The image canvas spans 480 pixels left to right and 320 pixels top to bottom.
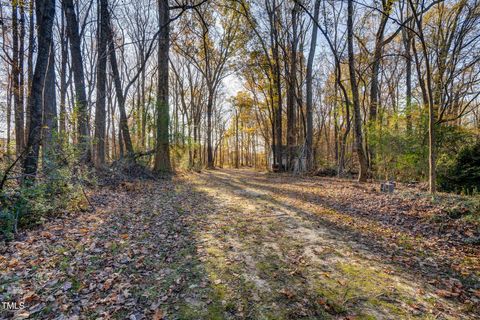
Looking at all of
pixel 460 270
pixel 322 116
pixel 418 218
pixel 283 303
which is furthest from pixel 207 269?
pixel 322 116

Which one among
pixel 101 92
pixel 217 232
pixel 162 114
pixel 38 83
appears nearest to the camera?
pixel 217 232

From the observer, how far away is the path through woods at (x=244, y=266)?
6.86ft

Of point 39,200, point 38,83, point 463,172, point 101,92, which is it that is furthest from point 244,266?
point 101,92

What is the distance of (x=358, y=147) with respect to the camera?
8.47 m

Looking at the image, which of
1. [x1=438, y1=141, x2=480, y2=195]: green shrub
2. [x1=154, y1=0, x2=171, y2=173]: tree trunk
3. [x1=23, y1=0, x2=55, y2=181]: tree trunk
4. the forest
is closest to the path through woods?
the forest

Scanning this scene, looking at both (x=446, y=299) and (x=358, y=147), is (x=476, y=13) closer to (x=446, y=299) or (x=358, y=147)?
(x=358, y=147)

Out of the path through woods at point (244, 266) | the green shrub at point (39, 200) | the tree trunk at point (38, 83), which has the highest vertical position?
the tree trunk at point (38, 83)

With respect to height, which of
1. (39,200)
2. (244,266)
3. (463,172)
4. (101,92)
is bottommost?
(244,266)

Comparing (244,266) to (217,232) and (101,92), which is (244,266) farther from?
(101,92)

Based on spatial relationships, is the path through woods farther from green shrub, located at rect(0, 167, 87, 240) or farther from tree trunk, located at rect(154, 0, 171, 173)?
tree trunk, located at rect(154, 0, 171, 173)

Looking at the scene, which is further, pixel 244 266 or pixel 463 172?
pixel 463 172

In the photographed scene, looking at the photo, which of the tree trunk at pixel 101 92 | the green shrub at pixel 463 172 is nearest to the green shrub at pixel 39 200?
the tree trunk at pixel 101 92

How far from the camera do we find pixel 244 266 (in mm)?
2770

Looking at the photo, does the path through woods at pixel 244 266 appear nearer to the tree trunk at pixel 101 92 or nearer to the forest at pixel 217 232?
the forest at pixel 217 232
